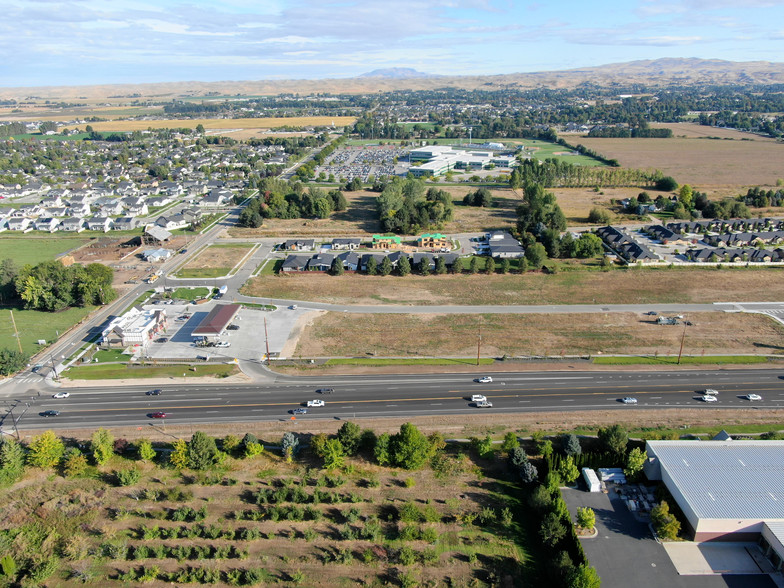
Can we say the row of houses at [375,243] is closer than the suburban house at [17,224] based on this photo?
Yes

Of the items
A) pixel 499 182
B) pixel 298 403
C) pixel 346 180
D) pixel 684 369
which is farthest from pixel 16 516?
pixel 499 182

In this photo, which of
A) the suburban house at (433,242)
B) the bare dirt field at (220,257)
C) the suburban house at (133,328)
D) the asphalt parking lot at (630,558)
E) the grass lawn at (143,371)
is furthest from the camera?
the suburban house at (433,242)

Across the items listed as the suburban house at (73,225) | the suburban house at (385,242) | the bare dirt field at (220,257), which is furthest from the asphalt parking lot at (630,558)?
the suburban house at (73,225)

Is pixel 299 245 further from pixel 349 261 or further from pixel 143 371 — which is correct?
pixel 143 371

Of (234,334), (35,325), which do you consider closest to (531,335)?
(234,334)

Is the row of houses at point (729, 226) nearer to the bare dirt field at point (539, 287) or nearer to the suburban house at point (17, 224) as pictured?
the bare dirt field at point (539, 287)

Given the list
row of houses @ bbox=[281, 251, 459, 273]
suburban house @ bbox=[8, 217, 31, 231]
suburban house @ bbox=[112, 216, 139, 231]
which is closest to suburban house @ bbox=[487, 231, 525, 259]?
row of houses @ bbox=[281, 251, 459, 273]

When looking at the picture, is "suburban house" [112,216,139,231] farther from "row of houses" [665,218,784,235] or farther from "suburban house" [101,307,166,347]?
"row of houses" [665,218,784,235]
